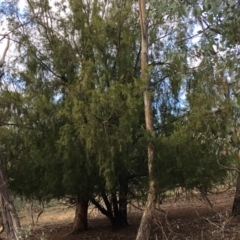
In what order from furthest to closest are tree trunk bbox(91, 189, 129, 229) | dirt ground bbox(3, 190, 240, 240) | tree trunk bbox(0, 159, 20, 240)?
1. tree trunk bbox(91, 189, 129, 229)
2. dirt ground bbox(3, 190, 240, 240)
3. tree trunk bbox(0, 159, 20, 240)

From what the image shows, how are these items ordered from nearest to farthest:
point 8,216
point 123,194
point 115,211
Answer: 1. point 8,216
2. point 123,194
3. point 115,211

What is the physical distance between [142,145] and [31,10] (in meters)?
4.50

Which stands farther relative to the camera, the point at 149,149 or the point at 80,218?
the point at 80,218

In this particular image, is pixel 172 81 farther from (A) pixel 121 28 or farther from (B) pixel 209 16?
(B) pixel 209 16

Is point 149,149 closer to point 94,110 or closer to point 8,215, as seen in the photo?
point 94,110

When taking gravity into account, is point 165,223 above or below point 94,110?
below

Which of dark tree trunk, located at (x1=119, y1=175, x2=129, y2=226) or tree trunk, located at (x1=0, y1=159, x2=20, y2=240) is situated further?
dark tree trunk, located at (x1=119, y1=175, x2=129, y2=226)

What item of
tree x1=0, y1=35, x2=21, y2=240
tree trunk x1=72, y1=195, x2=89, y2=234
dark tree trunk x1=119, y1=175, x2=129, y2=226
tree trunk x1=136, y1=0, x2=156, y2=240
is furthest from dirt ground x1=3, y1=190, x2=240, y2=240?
tree x1=0, y1=35, x2=21, y2=240

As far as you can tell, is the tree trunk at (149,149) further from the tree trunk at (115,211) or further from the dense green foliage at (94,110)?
the tree trunk at (115,211)

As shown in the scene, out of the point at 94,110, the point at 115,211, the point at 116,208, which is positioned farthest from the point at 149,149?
the point at 115,211

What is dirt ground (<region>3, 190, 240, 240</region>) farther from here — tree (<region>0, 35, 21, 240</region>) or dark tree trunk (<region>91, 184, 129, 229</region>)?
tree (<region>0, 35, 21, 240</region>)

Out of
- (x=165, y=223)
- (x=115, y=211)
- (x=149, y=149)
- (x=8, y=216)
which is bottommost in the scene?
(x=165, y=223)

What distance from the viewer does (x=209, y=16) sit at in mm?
3080

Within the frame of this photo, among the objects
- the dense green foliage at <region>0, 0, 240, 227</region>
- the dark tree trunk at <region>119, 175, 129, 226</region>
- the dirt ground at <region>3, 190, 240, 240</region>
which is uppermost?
the dense green foliage at <region>0, 0, 240, 227</region>
